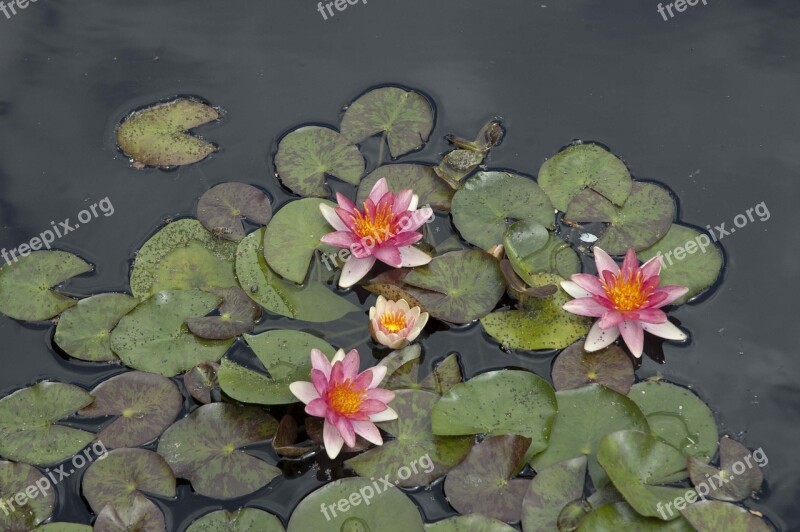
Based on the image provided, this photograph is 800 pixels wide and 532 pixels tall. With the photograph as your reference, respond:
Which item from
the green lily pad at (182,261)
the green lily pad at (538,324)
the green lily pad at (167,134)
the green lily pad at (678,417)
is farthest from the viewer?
the green lily pad at (167,134)

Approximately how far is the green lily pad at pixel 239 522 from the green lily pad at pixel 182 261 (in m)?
1.11

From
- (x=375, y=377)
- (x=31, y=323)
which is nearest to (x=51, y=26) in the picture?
(x=31, y=323)

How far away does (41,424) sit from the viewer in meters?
3.30

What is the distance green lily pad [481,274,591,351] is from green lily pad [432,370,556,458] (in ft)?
0.75

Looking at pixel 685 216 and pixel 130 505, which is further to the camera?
pixel 685 216

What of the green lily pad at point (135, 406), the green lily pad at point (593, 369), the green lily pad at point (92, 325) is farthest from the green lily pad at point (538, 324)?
the green lily pad at point (92, 325)

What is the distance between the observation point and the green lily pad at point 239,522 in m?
3.03

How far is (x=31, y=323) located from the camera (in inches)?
142

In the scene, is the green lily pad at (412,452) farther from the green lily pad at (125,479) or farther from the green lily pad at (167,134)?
the green lily pad at (167,134)

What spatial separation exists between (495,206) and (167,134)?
1835 millimetres

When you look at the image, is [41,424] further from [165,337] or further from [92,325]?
[165,337]

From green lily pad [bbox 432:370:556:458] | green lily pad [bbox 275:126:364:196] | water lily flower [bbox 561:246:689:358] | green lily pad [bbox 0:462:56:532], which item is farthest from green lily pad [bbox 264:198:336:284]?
green lily pad [bbox 0:462:56:532]

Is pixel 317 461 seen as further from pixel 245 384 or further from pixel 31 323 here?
pixel 31 323

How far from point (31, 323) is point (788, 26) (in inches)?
176
